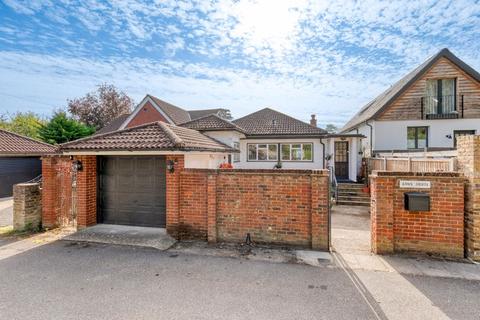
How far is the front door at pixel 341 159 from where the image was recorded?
15.5 m

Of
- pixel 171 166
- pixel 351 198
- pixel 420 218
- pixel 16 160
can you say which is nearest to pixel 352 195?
pixel 351 198

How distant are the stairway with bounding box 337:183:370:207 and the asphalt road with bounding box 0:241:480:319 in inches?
304

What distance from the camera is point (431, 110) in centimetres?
1452

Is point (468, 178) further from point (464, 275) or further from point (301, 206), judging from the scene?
point (301, 206)

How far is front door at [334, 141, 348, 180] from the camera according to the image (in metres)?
15.5

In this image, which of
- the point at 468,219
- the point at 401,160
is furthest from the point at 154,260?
the point at 401,160

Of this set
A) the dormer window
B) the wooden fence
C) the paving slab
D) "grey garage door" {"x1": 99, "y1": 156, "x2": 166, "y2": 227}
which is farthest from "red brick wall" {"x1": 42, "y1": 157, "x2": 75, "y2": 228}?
the dormer window

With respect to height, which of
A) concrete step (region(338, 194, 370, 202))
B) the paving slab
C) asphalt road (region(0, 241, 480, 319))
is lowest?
asphalt road (region(0, 241, 480, 319))

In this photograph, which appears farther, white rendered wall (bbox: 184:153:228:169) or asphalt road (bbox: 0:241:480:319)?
white rendered wall (bbox: 184:153:228:169)

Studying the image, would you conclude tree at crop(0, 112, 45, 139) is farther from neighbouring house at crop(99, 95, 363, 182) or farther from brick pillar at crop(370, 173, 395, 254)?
brick pillar at crop(370, 173, 395, 254)

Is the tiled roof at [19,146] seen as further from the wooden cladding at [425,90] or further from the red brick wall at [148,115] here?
the wooden cladding at [425,90]

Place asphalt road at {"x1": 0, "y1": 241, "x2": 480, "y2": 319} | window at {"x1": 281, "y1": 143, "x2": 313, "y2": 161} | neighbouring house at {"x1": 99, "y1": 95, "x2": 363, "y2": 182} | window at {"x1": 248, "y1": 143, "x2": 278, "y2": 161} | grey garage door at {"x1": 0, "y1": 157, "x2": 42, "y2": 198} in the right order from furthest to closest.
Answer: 1. window at {"x1": 248, "y1": 143, "x2": 278, "y2": 161}
2. window at {"x1": 281, "y1": 143, "x2": 313, "y2": 161}
3. neighbouring house at {"x1": 99, "y1": 95, "x2": 363, "y2": 182}
4. grey garage door at {"x1": 0, "y1": 157, "x2": 42, "y2": 198}
5. asphalt road at {"x1": 0, "y1": 241, "x2": 480, "y2": 319}

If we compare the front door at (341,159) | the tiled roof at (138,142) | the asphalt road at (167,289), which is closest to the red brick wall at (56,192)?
the tiled roof at (138,142)

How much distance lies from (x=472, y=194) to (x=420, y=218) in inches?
40.3
